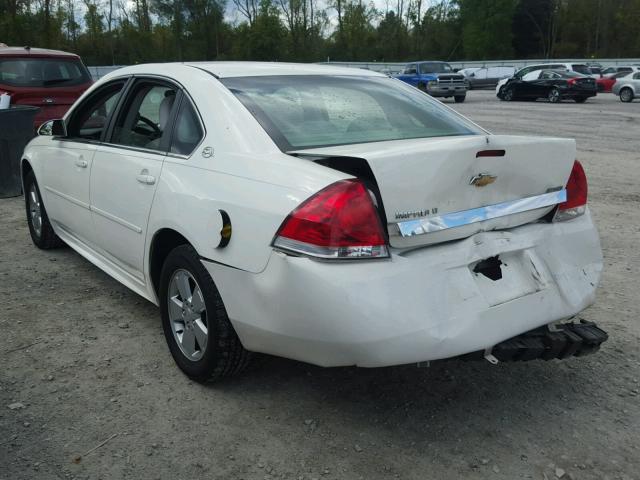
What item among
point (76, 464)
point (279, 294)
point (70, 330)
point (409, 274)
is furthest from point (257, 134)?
point (70, 330)

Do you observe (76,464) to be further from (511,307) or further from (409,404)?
(511,307)

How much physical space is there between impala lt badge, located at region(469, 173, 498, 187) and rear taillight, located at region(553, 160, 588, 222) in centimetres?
51

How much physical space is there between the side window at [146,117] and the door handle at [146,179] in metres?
0.17

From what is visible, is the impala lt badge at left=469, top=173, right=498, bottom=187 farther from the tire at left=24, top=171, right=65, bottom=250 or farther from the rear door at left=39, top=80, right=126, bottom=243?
the tire at left=24, top=171, right=65, bottom=250

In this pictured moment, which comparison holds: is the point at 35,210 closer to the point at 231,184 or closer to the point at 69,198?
the point at 69,198


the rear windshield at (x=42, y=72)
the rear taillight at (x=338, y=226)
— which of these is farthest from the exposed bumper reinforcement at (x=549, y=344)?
the rear windshield at (x=42, y=72)

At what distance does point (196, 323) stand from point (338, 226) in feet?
3.50

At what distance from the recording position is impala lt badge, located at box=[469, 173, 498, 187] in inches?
107

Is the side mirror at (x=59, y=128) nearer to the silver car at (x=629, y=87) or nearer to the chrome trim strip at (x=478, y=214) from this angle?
the chrome trim strip at (x=478, y=214)

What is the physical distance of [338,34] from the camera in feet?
276

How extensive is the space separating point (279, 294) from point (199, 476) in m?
0.78

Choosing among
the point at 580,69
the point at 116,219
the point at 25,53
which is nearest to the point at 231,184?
the point at 116,219

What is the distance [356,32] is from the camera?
8306 cm

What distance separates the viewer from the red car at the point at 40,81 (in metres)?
10.2
